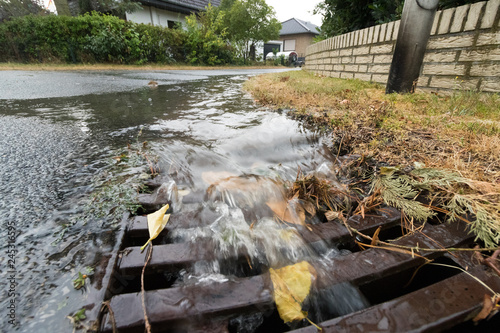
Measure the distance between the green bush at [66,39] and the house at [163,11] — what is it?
23.2ft

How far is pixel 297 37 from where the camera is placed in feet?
123

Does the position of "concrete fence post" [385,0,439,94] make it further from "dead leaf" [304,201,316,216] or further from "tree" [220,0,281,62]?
"tree" [220,0,281,62]

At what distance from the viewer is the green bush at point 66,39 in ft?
32.9

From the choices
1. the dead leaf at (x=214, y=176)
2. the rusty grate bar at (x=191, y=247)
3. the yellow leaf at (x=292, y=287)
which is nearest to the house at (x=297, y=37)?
the dead leaf at (x=214, y=176)

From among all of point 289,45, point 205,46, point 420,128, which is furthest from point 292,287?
point 289,45

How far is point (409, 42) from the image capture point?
284cm

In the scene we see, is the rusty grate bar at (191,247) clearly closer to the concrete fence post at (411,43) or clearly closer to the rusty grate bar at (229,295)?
the rusty grate bar at (229,295)

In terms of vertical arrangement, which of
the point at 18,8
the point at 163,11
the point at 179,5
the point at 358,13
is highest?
the point at 179,5

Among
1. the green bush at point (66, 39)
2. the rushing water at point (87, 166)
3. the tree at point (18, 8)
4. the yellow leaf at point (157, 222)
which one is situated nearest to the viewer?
the rushing water at point (87, 166)

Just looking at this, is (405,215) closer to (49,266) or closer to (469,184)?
(469,184)

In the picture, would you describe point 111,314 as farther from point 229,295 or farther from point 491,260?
point 491,260

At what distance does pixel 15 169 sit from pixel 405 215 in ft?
6.95

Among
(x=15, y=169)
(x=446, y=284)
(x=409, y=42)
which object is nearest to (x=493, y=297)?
(x=446, y=284)

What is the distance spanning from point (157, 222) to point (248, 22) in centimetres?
2393
